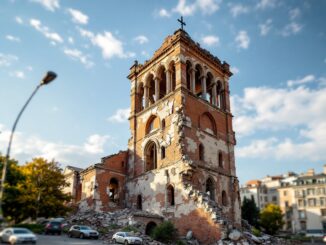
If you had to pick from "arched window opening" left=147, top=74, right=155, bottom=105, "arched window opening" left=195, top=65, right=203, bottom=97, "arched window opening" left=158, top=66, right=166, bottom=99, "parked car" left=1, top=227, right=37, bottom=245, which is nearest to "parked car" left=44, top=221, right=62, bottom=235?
"parked car" left=1, top=227, right=37, bottom=245

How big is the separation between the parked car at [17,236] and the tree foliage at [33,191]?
7.36 meters

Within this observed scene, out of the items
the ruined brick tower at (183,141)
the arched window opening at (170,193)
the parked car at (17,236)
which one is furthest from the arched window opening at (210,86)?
the parked car at (17,236)

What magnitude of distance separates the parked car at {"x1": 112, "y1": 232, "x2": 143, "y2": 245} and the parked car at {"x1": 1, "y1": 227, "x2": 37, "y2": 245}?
21.7ft

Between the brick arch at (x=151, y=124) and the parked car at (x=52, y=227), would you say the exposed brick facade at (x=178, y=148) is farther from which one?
the parked car at (x=52, y=227)

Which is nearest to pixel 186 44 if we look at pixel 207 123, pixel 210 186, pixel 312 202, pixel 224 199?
Answer: pixel 207 123

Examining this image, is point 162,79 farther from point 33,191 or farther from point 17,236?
point 17,236

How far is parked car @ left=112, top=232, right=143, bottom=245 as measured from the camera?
24172mm

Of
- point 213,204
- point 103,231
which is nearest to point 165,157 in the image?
point 213,204

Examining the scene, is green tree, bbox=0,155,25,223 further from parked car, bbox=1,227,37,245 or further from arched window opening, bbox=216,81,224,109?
arched window opening, bbox=216,81,224,109

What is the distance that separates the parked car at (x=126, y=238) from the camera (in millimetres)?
24172

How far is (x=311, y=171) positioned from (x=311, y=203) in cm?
935

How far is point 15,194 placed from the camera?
2806 centimetres

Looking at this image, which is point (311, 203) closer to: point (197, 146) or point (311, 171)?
point (311, 171)

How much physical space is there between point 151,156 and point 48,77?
894 inches
